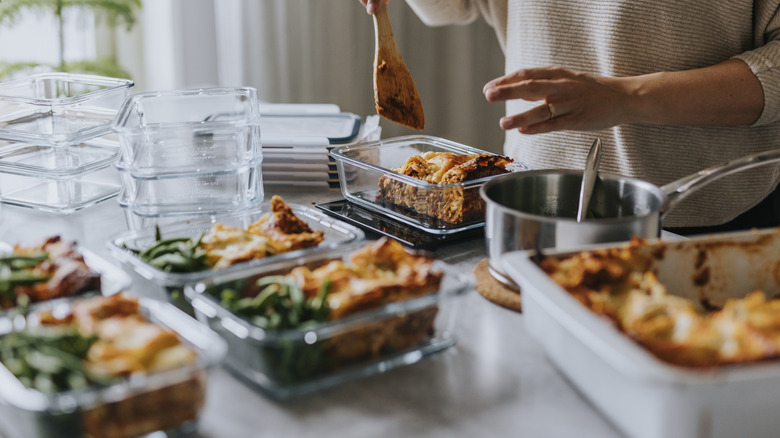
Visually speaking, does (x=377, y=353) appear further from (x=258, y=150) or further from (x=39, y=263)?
(x=258, y=150)

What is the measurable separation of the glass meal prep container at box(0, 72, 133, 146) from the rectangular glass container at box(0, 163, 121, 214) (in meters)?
0.08

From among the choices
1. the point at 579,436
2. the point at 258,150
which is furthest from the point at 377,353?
the point at 258,150

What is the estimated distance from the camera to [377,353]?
3.19ft

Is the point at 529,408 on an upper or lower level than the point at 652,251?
lower

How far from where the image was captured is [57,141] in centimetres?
154

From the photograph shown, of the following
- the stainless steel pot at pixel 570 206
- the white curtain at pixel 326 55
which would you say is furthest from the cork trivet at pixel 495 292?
the white curtain at pixel 326 55

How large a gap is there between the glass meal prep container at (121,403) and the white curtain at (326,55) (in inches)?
110

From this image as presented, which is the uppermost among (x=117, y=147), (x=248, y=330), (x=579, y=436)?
(x=117, y=147)

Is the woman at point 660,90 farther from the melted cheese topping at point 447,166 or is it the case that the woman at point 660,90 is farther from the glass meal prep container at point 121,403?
the glass meal prep container at point 121,403

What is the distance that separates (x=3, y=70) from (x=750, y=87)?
3.15 m

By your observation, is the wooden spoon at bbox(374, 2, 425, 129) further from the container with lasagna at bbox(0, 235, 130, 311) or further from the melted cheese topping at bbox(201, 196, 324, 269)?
the container with lasagna at bbox(0, 235, 130, 311)

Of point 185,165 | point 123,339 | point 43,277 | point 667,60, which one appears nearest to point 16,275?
point 43,277

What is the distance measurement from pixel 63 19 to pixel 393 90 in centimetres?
257

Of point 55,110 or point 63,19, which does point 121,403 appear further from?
point 63,19
